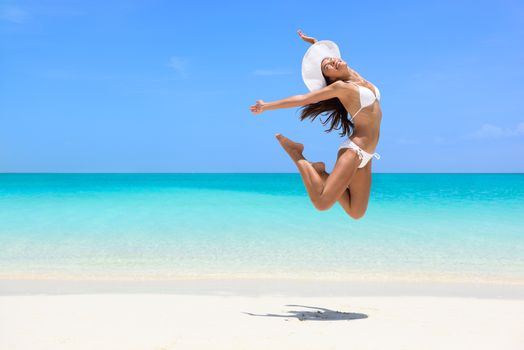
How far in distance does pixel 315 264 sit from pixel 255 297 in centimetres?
302

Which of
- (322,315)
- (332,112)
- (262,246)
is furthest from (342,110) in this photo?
(262,246)

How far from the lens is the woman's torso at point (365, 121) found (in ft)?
16.7

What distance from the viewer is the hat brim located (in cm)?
506

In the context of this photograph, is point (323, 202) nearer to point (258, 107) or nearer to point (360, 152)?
point (360, 152)

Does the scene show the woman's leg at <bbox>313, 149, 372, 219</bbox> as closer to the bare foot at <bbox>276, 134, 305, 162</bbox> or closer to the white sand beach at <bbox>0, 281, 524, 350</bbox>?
the bare foot at <bbox>276, 134, 305, 162</bbox>

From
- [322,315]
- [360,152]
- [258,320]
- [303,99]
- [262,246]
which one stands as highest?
[303,99]

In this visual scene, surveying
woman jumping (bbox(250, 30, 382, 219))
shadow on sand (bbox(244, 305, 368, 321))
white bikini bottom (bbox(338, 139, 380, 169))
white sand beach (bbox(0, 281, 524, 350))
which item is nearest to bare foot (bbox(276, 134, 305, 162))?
woman jumping (bbox(250, 30, 382, 219))

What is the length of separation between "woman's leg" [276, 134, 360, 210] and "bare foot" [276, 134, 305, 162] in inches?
2.2

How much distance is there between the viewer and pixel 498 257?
10.7 meters

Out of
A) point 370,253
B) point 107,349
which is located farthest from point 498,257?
point 107,349

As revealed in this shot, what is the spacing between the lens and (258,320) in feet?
19.0

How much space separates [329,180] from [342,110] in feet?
2.56

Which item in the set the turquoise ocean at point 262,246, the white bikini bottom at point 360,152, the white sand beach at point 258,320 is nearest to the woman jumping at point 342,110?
the white bikini bottom at point 360,152

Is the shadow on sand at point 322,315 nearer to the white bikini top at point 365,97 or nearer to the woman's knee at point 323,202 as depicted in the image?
the woman's knee at point 323,202
